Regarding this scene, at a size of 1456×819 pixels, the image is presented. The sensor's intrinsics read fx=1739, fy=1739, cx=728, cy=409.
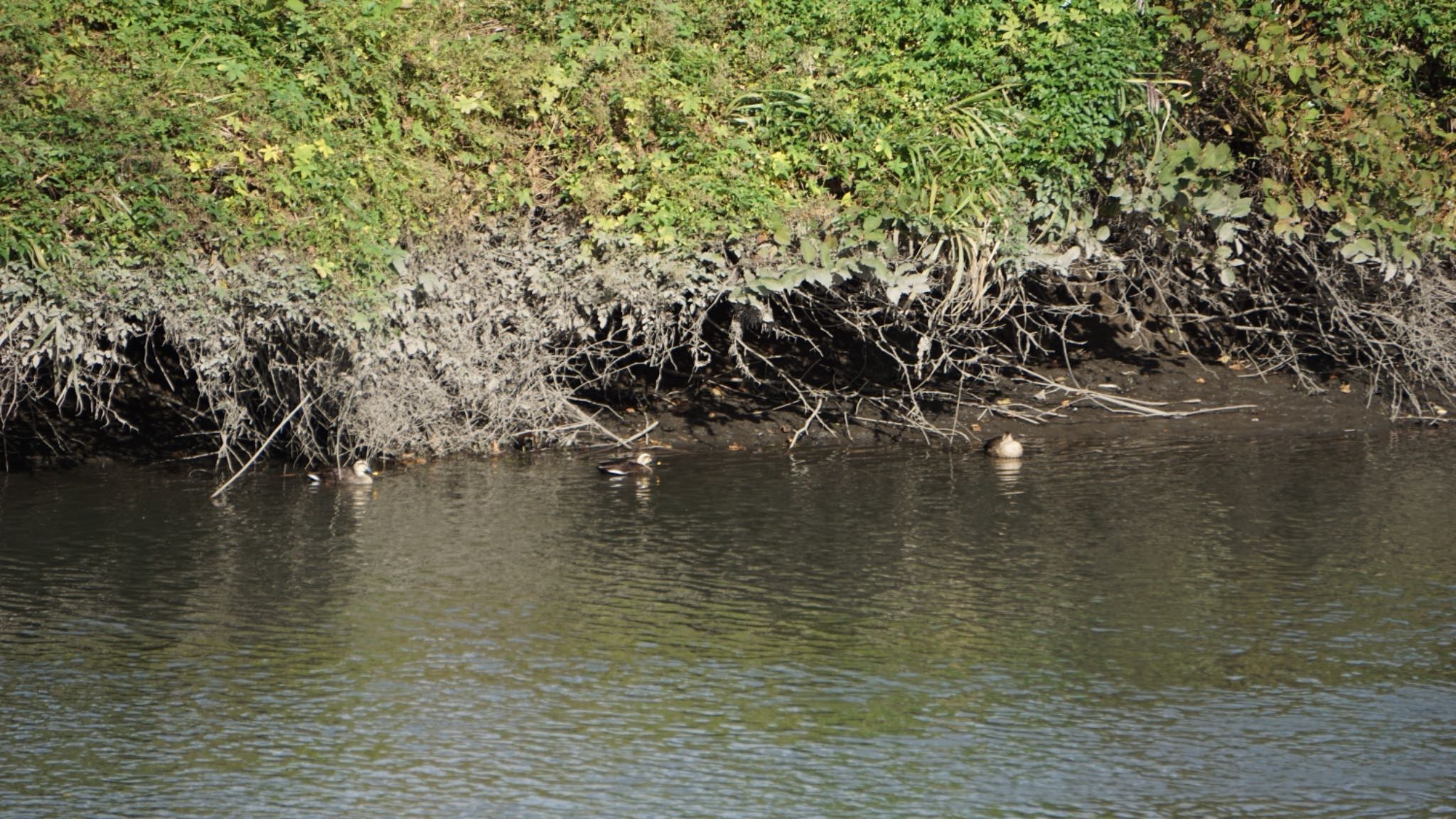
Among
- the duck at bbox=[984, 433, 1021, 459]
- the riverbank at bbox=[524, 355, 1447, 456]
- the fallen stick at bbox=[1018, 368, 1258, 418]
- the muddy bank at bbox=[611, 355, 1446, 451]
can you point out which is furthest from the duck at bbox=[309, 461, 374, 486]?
the fallen stick at bbox=[1018, 368, 1258, 418]

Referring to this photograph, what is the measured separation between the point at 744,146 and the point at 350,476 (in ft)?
13.2

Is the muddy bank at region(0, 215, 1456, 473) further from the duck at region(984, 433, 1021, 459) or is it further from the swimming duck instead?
the swimming duck

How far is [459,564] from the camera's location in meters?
10.3

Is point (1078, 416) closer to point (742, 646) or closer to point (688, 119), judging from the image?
point (688, 119)

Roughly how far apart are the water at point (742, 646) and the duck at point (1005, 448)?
491 mm

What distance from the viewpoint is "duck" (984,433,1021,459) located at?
45.5 feet

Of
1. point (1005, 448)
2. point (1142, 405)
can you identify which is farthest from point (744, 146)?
point (1142, 405)

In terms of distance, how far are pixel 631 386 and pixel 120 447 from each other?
4454 mm

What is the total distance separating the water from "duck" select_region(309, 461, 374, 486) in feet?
0.54

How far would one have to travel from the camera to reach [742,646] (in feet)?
27.5

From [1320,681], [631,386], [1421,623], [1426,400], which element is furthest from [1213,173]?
[1320,681]

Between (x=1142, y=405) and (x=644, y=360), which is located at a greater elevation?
(x=644, y=360)

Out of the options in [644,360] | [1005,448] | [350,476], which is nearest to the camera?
[350,476]

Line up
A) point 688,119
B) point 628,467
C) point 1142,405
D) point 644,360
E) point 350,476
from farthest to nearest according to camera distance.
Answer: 1. point 644,360
2. point 1142,405
3. point 688,119
4. point 628,467
5. point 350,476
